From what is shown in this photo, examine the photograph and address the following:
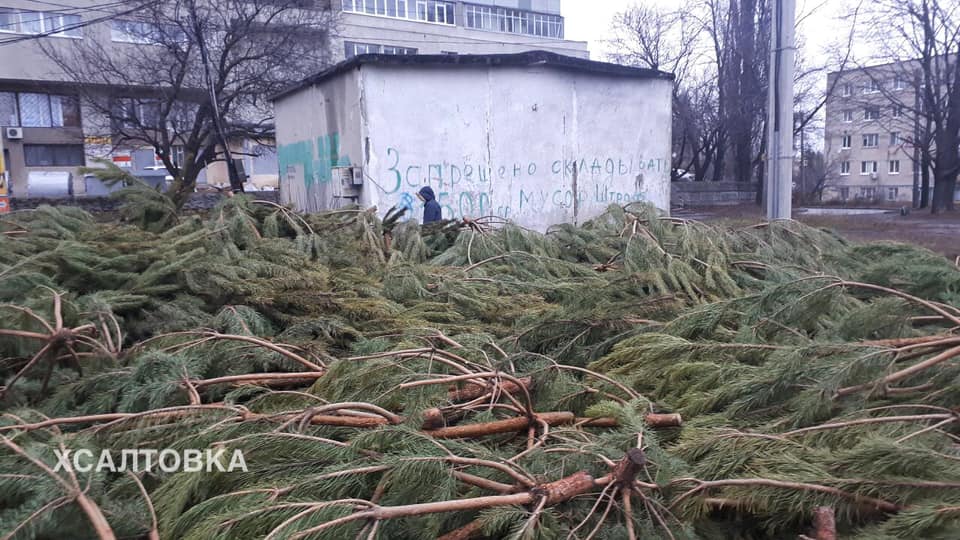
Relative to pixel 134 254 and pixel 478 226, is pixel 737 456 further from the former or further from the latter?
pixel 478 226

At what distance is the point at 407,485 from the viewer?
1.61m

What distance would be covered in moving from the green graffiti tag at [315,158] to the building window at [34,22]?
22548 millimetres

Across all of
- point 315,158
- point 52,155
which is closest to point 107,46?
point 52,155

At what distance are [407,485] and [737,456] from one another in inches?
37.6

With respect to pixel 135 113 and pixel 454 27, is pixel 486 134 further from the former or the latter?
pixel 454 27

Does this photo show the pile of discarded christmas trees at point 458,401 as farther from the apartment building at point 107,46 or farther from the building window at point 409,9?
the building window at point 409,9

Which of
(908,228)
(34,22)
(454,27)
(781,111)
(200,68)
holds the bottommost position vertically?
(908,228)

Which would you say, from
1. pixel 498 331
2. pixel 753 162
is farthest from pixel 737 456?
pixel 753 162

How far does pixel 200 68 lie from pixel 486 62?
13.2m

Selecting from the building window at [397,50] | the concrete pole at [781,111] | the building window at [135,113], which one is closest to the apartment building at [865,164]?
the building window at [397,50]

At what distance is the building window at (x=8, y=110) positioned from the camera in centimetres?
3071

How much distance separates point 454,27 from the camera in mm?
41125

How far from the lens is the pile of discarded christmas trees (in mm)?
1614

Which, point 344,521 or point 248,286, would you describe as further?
point 248,286
